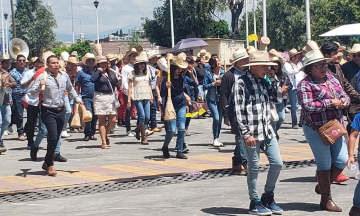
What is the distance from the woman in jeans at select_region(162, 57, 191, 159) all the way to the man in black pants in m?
1.87

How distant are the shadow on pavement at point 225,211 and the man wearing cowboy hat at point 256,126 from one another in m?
0.18

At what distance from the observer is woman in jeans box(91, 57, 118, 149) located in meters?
14.3

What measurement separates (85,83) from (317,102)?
906 cm

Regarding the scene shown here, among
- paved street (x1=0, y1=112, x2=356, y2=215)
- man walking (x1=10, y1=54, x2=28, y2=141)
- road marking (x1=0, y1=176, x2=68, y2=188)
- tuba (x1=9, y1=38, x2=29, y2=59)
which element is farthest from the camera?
tuba (x1=9, y1=38, x2=29, y2=59)

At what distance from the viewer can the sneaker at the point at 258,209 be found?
302 inches

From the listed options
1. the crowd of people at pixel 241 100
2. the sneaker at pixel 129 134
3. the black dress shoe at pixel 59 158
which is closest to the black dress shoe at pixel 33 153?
the crowd of people at pixel 241 100

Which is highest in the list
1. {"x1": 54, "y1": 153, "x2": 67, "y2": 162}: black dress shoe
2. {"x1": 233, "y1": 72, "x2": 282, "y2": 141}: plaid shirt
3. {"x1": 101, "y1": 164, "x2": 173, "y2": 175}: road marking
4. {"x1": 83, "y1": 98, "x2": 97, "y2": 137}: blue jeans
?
{"x1": 233, "y1": 72, "x2": 282, "y2": 141}: plaid shirt

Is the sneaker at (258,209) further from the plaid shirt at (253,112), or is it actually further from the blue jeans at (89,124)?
the blue jeans at (89,124)

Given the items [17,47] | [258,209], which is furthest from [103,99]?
[258,209]

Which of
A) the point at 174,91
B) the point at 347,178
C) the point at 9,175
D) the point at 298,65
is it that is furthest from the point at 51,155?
the point at 298,65

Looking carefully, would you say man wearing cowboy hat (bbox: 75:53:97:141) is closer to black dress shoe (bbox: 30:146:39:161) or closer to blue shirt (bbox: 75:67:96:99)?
blue shirt (bbox: 75:67:96:99)

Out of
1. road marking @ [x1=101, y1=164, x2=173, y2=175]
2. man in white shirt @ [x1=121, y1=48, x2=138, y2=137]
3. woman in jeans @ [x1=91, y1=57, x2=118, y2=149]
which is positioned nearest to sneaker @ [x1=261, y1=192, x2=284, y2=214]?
road marking @ [x1=101, y1=164, x2=173, y2=175]

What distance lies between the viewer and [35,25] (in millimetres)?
89250

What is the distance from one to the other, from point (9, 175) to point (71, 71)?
514cm
